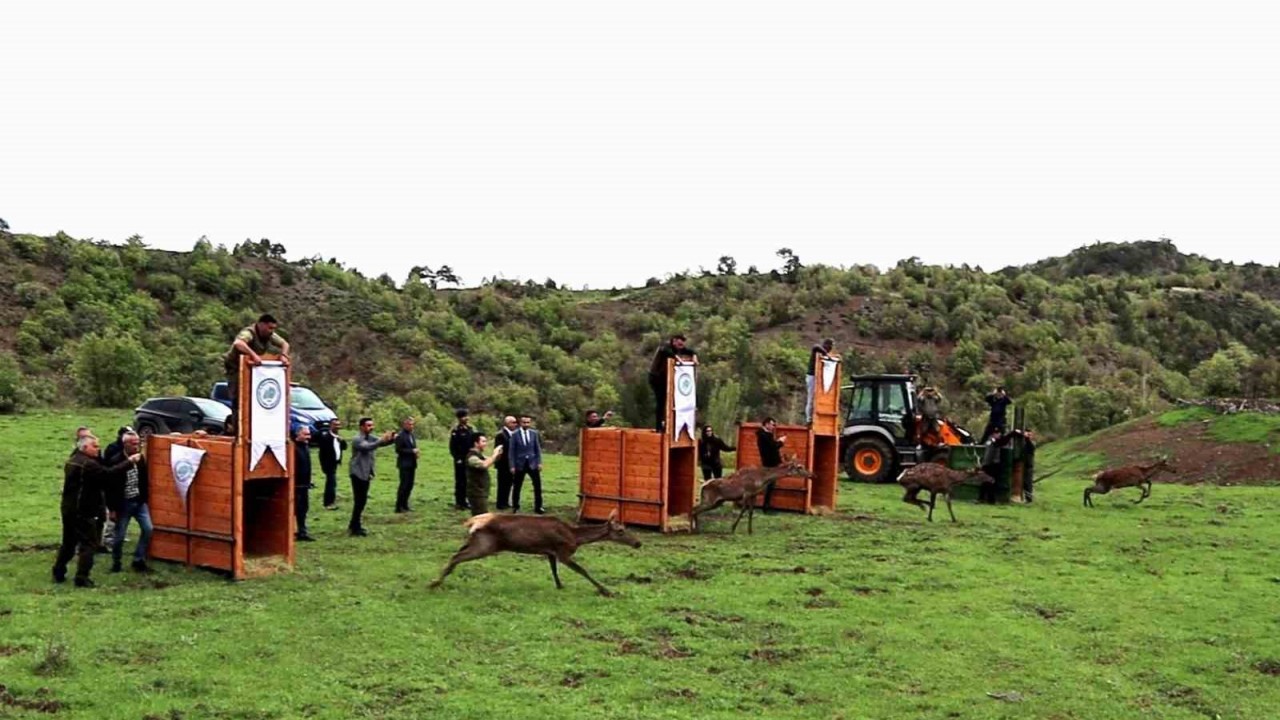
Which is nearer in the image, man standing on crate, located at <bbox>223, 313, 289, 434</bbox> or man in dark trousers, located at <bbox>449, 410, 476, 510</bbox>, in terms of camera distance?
man standing on crate, located at <bbox>223, 313, 289, 434</bbox>

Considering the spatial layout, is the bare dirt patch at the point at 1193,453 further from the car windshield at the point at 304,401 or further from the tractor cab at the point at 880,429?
the car windshield at the point at 304,401

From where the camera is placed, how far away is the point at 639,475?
55.0ft

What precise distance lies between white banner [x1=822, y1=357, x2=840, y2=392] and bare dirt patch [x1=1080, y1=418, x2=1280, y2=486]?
13.7 meters

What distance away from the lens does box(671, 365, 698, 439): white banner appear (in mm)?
16906

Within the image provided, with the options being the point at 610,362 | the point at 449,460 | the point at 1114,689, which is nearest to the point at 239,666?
the point at 1114,689

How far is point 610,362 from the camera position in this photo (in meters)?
56.7

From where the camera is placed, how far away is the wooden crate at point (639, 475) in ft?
54.5

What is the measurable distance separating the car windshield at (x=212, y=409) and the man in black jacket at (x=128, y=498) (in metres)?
13.4

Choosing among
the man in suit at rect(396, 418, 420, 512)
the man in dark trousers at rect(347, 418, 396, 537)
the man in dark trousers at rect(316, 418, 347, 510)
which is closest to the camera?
the man in dark trousers at rect(347, 418, 396, 537)

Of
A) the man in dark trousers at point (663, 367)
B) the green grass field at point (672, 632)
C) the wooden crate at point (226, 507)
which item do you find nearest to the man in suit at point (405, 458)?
the green grass field at point (672, 632)

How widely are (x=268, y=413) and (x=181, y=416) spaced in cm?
1505

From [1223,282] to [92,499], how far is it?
82891 mm

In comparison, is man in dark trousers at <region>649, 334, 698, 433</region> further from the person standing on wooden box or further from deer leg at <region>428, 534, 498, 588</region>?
deer leg at <region>428, 534, 498, 588</region>

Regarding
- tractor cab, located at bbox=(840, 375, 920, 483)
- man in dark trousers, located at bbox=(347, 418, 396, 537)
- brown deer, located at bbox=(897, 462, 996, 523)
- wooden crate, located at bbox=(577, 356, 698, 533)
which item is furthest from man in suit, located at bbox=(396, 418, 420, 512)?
tractor cab, located at bbox=(840, 375, 920, 483)
